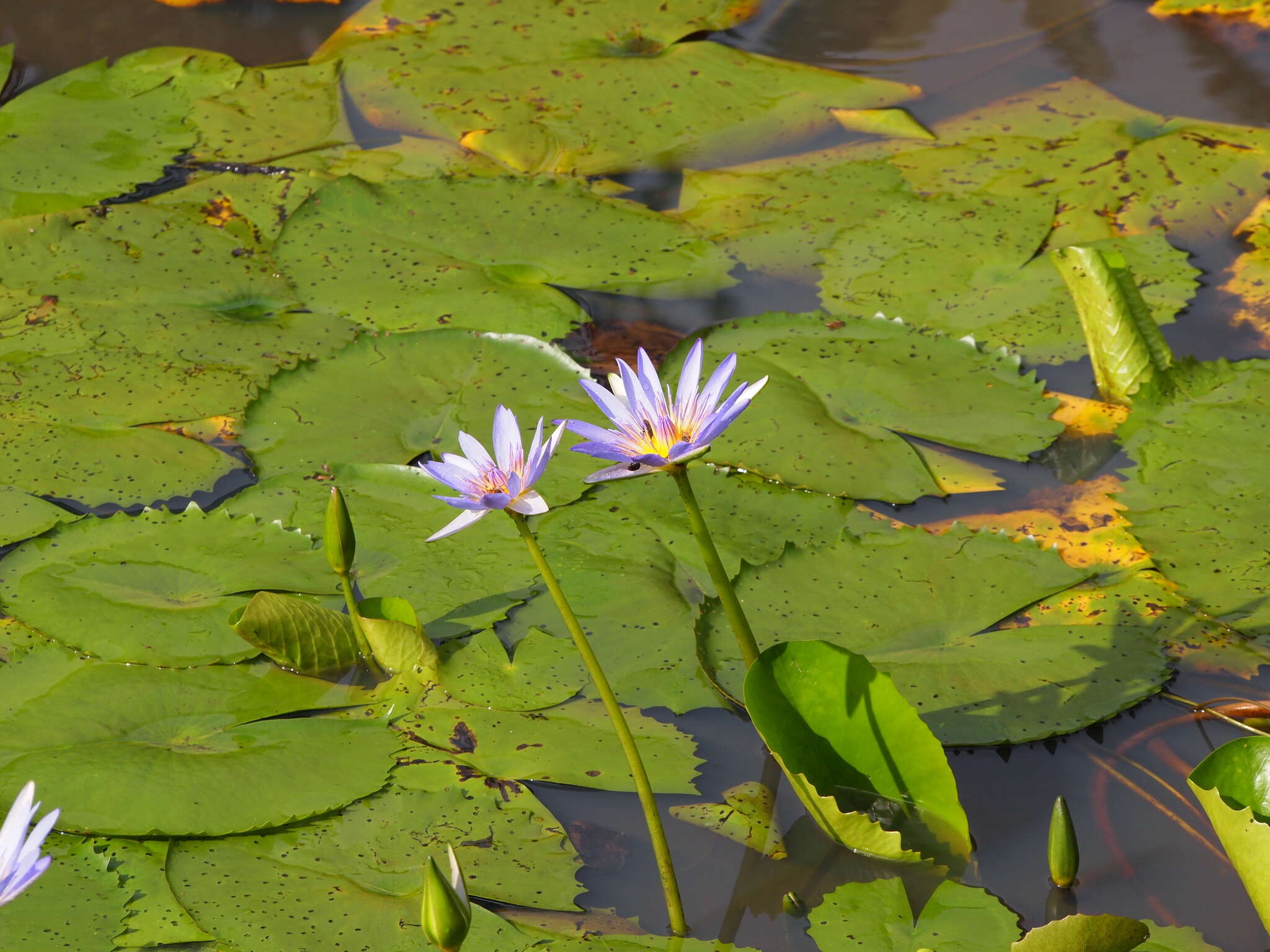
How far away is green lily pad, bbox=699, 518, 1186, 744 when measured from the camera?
1.83 meters

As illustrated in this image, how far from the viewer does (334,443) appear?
2.40m

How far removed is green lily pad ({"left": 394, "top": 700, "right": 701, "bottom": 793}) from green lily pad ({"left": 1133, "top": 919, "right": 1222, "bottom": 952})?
66 cm

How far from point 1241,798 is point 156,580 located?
175 cm

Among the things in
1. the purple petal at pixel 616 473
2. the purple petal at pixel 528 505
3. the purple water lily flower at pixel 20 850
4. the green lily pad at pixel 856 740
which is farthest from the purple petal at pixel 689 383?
the purple water lily flower at pixel 20 850

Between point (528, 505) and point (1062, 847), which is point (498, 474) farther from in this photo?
point (1062, 847)

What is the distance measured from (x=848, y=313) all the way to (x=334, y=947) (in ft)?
6.04

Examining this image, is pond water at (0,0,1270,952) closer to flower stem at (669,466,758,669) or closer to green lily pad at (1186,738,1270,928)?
green lily pad at (1186,738,1270,928)

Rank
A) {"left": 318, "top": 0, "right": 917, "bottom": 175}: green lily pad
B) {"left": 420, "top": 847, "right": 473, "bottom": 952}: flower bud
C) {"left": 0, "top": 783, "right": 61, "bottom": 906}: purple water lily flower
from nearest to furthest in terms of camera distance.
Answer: {"left": 0, "top": 783, "right": 61, "bottom": 906}: purple water lily flower < {"left": 420, "top": 847, "right": 473, "bottom": 952}: flower bud < {"left": 318, "top": 0, "right": 917, "bottom": 175}: green lily pad

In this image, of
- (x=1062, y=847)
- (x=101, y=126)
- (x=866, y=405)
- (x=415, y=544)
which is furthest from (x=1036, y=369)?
(x=101, y=126)

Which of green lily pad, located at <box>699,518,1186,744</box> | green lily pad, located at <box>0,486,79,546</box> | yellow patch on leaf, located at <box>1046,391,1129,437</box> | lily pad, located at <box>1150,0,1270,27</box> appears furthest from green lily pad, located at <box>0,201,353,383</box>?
lily pad, located at <box>1150,0,1270,27</box>

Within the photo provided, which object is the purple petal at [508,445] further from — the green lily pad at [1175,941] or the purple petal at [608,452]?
the green lily pad at [1175,941]

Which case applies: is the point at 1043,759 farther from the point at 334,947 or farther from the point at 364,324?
the point at 364,324

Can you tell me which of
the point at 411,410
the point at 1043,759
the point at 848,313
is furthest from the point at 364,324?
the point at 1043,759

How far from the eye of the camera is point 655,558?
2164 millimetres
